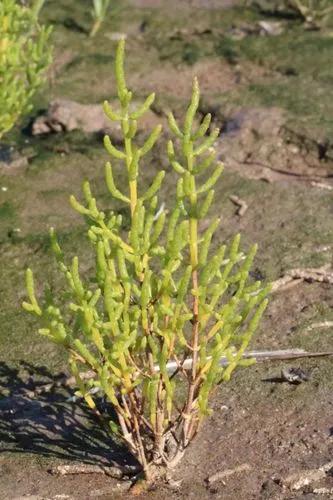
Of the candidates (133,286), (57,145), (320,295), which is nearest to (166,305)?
(133,286)

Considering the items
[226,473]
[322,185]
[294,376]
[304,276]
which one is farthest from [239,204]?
[226,473]

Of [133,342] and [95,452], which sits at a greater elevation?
[133,342]

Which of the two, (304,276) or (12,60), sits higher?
(12,60)

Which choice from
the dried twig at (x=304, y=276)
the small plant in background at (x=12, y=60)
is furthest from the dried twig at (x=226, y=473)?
the small plant in background at (x=12, y=60)

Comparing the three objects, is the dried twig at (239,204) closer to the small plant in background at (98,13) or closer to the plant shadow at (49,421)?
the plant shadow at (49,421)

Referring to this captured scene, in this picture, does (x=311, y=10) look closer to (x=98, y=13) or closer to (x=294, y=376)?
(x=98, y=13)

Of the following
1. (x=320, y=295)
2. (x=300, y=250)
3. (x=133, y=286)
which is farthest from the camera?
(x=300, y=250)

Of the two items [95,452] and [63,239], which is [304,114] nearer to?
[63,239]
